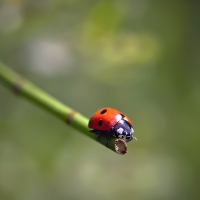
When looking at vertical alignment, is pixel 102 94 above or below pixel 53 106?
above

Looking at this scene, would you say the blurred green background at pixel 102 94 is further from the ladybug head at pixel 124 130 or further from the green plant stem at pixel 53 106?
the ladybug head at pixel 124 130

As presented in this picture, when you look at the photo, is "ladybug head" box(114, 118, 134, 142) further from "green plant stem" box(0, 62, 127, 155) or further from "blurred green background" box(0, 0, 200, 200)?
"blurred green background" box(0, 0, 200, 200)

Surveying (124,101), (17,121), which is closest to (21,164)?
(17,121)

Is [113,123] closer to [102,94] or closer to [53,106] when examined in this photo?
[53,106]

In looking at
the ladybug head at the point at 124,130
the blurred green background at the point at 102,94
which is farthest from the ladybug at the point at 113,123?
the blurred green background at the point at 102,94

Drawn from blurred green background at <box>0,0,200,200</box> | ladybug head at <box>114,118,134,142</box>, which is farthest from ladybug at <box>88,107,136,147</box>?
blurred green background at <box>0,0,200,200</box>

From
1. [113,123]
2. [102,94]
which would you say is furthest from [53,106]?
[102,94]
